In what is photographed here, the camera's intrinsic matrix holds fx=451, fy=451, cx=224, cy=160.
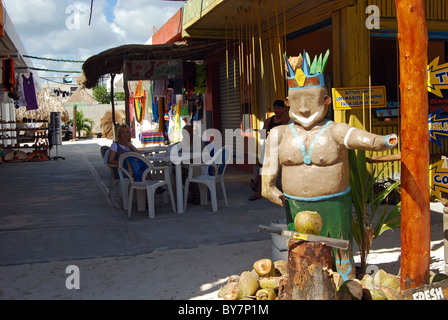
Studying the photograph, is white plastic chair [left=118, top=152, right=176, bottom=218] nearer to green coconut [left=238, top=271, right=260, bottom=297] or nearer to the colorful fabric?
the colorful fabric

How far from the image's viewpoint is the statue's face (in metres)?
3.22

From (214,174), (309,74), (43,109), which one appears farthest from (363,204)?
(43,109)

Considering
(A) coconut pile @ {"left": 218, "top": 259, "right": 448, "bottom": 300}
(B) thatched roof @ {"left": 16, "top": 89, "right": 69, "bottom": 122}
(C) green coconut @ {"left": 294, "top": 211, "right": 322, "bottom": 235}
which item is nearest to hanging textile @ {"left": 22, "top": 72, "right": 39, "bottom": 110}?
(B) thatched roof @ {"left": 16, "top": 89, "right": 69, "bottom": 122}

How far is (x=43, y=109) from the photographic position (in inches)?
1070

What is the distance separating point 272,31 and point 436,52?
3217mm

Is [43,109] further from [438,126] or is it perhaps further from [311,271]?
[311,271]

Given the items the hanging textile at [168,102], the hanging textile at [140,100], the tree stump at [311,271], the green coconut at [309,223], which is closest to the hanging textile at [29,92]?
the hanging textile at [140,100]

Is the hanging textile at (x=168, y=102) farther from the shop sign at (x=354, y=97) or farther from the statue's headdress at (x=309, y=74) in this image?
the statue's headdress at (x=309, y=74)

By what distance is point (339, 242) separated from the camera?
2793 millimetres

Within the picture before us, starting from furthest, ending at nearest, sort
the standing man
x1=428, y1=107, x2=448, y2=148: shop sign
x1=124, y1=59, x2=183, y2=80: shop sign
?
x1=124, y1=59, x2=183, y2=80: shop sign → x1=428, y1=107, x2=448, y2=148: shop sign → the standing man

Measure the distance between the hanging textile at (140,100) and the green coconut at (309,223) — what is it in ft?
58.6

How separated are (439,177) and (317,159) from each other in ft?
4.38

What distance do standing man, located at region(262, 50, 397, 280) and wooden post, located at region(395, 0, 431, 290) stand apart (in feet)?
1.27

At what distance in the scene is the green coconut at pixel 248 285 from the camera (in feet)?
10.5
